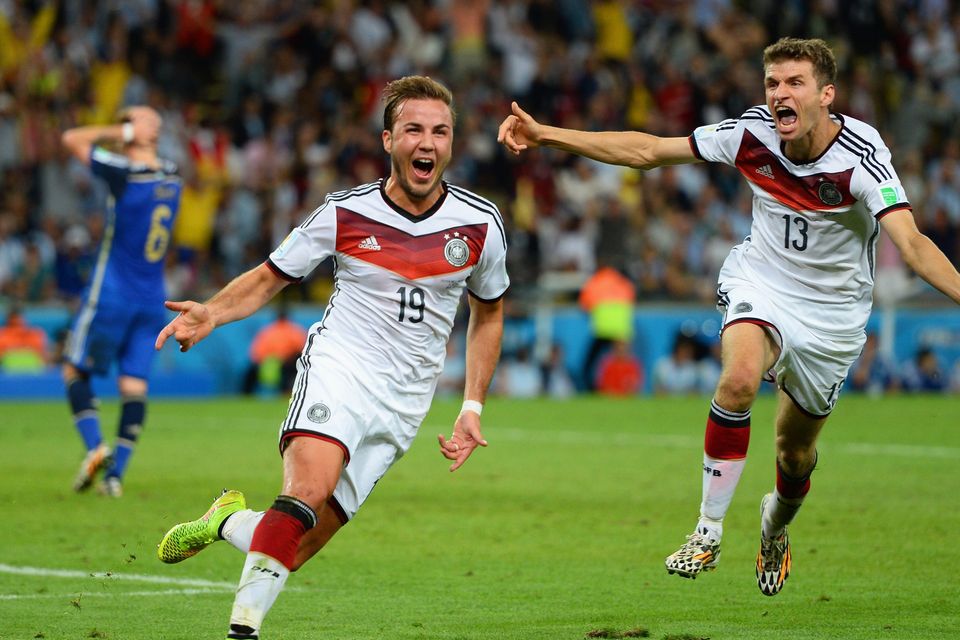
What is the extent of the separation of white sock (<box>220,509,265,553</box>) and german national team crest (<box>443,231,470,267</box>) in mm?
1342

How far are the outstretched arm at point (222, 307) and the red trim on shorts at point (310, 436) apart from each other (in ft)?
1.67

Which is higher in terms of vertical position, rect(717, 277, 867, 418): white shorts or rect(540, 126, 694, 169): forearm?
rect(540, 126, 694, 169): forearm

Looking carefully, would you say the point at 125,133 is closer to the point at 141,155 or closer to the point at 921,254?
the point at 141,155

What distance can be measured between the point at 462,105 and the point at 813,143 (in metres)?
18.4

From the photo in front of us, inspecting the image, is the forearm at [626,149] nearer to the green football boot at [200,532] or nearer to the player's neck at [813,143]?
the player's neck at [813,143]

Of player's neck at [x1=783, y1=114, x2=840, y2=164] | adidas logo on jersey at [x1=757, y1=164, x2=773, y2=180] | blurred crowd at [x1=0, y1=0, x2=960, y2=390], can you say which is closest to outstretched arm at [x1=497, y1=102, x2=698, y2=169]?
adidas logo on jersey at [x1=757, y1=164, x2=773, y2=180]

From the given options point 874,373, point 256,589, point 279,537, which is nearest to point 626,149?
point 279,537

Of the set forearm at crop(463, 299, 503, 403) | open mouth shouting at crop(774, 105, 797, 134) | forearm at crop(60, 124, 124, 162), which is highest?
open mouth shouting at crop(774, 105, 797, 134)

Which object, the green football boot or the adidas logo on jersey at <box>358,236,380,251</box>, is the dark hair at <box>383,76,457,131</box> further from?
the green football boot

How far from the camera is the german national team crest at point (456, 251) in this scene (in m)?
6.52

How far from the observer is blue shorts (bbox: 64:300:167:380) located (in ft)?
39.7

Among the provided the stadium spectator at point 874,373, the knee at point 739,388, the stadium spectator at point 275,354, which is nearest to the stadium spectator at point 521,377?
the stadium spectator at point 275,354

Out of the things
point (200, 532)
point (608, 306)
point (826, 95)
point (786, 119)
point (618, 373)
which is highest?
point (826, 95)

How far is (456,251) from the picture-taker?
6.54 m
